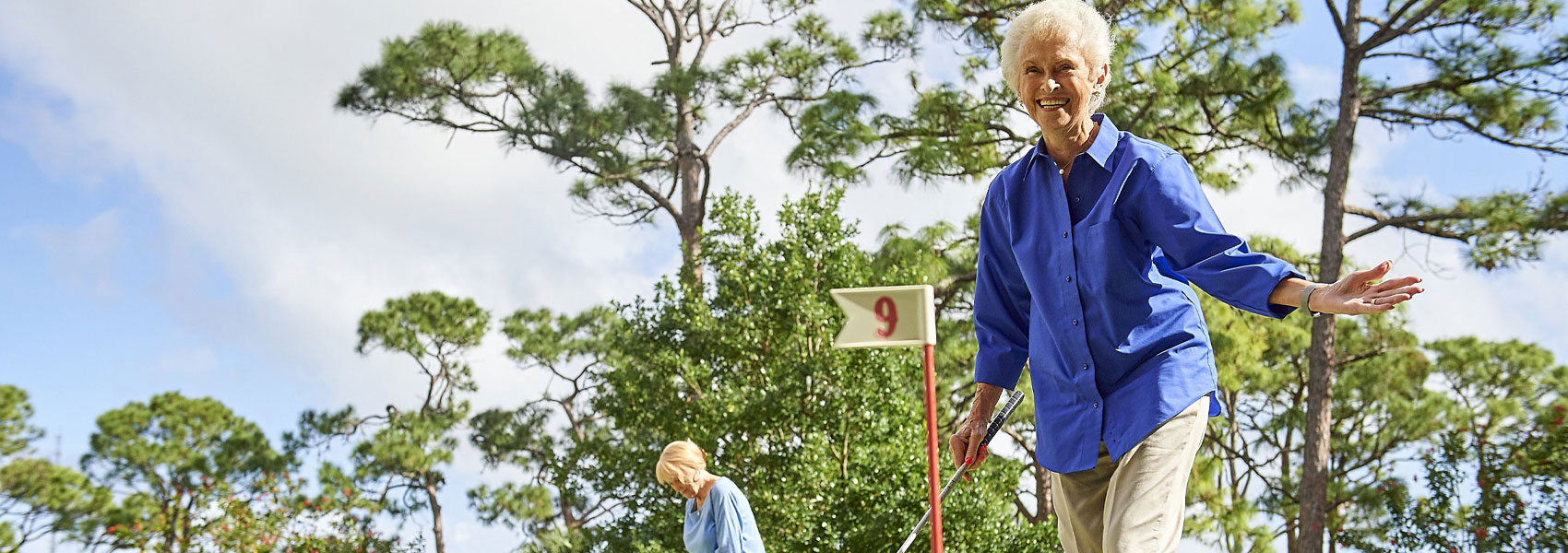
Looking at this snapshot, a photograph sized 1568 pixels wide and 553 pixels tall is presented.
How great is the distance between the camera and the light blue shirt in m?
3.89

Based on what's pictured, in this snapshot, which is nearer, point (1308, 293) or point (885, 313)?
point (1308, 293)

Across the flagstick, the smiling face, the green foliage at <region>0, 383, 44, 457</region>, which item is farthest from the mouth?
the green foliage at <region>0, 383, 44, 457</region>

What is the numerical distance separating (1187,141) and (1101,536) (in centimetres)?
1014

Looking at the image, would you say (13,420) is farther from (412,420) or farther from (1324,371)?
(1324,371)

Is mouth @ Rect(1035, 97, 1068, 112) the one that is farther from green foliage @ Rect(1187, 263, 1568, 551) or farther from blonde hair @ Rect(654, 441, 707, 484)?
green foliage @ Rect(1187, 263, 1568, 551)

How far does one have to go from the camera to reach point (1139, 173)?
1.68 meters

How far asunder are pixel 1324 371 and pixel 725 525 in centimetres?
760

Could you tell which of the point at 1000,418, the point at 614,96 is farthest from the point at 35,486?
the point at 1000,418

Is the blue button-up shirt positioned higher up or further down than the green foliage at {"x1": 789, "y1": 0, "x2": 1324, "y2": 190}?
further down

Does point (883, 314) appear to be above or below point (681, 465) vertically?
above

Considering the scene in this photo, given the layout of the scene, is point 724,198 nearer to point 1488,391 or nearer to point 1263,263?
point 1263,263

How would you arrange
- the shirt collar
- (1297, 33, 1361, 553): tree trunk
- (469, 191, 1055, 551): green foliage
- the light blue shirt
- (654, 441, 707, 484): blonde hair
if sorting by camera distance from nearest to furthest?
the shirt collar, the light blue shirt, (654, 441, 707, 484): blonde hair, (469, 191, 1055, 551): green foliage, (1297, 33, 1361, 553): tree trunk

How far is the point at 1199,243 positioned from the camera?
160cm

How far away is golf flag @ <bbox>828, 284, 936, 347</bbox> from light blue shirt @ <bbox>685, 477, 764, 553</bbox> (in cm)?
96
